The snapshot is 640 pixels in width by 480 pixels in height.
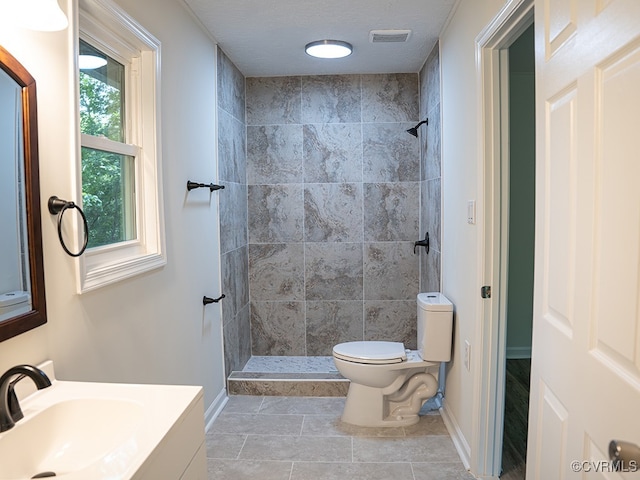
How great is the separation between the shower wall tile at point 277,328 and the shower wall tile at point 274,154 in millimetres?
1072

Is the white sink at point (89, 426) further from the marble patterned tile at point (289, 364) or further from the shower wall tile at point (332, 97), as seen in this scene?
the shower wall tile at point (332, 97)

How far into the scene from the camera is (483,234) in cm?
221

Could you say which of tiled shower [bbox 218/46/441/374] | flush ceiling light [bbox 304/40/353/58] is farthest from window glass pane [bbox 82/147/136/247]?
tiled shower [bbox 218/46/441/374]

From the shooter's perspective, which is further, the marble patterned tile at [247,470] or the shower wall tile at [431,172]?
the shower wall tile at [431,172]

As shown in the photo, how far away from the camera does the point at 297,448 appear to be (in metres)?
2.68

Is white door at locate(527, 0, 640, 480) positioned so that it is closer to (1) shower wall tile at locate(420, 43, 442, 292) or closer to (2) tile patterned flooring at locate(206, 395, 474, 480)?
(2) tile patterned flooring at locate(206, 395, 474, 480)

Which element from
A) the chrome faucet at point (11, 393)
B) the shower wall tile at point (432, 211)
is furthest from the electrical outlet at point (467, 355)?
the chrome faucet at point (11, 393)

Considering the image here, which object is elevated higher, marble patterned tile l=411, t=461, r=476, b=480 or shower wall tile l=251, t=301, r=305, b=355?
shower wall tile l=251, t=301, r=305, b=355

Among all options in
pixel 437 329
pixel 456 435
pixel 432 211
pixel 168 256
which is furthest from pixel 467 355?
pixel 168 256

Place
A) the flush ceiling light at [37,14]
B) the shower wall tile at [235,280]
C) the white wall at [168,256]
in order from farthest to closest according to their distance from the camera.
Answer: the shower wall tile at [235,280] → the white wall at [168,256] → the flush ceiling light at [37,14]

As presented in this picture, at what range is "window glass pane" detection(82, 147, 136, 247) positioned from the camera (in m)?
1.81

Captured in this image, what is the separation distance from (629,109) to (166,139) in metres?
1.95

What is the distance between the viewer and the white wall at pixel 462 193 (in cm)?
229

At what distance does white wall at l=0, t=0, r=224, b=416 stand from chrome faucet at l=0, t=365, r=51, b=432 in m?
0.09
